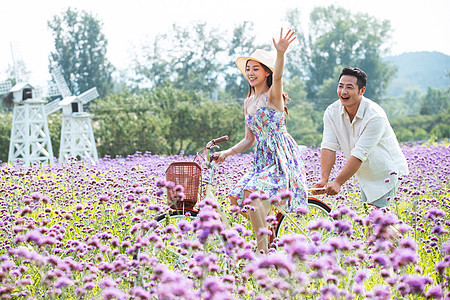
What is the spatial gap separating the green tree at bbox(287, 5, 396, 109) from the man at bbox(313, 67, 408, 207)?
60.0 metres

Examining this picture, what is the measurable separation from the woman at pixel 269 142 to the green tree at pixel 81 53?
53.8 metres

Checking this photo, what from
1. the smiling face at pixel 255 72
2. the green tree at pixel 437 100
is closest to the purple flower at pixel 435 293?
the smiling face at pixel 255 72

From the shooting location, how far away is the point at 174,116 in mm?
31203

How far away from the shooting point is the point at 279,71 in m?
3.84

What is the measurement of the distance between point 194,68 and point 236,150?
55699 millimetres

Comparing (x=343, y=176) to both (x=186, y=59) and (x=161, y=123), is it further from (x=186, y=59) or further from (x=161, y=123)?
(x=186, y=59)

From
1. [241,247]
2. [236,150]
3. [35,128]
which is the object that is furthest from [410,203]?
[35,128]

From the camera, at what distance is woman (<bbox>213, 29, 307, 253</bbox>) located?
12.5 ft

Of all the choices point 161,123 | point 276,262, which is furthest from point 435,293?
point 161,123

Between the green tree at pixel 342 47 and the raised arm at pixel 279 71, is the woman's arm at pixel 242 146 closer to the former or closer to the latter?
the raised arm at pixel 279 71

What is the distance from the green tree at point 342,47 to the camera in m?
63.7

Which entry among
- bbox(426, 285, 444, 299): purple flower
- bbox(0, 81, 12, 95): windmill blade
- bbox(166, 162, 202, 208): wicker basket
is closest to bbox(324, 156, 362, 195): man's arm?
bbox(166, 162, 202, 208): wicker basket

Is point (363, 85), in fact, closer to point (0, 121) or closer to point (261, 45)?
point (0, 121)

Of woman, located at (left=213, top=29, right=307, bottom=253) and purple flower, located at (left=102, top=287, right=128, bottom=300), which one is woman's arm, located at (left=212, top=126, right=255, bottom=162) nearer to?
woman, located at (left=213, top=29, right=307, bottom=253)
